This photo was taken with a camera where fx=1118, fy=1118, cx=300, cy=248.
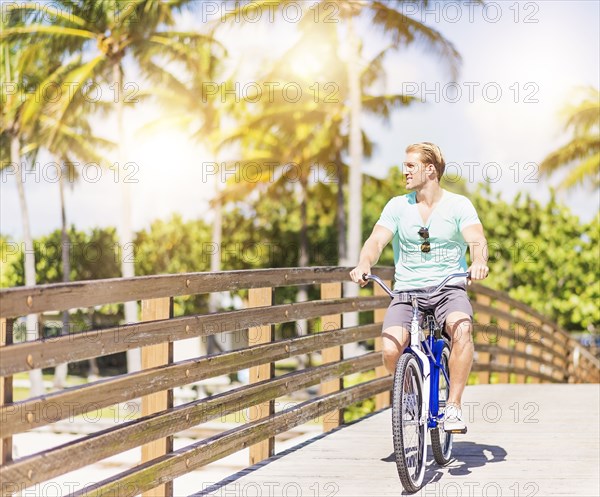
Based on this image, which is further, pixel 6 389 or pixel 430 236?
pixel 430 236

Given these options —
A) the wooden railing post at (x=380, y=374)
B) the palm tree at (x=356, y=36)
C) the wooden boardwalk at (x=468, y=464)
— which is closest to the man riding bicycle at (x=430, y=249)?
the wooden boardwalk at (x=468, y=464)

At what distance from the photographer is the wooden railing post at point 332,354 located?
9.36 metres

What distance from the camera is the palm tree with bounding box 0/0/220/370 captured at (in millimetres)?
39281

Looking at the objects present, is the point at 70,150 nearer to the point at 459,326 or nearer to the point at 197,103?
the point at 197,103

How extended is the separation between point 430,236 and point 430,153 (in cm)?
51

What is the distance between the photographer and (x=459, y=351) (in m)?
6.91

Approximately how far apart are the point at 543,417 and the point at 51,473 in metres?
6.49

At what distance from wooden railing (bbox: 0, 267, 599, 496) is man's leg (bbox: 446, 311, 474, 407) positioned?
138cm

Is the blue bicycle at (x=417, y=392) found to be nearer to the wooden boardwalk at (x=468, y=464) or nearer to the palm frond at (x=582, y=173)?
the wooden boardwalk at (x=468, y=464)

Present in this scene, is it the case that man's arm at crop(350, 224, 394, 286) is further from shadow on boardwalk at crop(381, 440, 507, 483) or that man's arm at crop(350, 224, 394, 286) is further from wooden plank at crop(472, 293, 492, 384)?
wooden plank at crop(472, 293, 492, 384)

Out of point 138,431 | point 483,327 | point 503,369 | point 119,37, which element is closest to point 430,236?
point 138,431

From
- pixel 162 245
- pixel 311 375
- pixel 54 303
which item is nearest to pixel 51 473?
pixel 54 303

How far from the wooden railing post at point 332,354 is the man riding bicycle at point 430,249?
8.08 ft

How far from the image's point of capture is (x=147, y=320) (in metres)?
6.18
